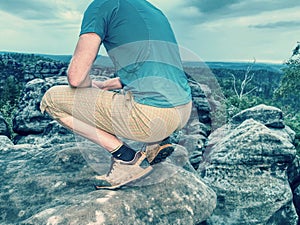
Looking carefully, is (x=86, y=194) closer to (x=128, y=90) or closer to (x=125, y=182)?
(x=125, y=182)

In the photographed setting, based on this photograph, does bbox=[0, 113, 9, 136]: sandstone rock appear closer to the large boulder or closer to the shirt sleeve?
the large boulder

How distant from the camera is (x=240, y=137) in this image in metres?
7.90

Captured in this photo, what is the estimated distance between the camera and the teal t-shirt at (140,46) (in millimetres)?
3857

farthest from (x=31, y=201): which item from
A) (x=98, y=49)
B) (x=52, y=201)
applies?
(x=98, y=49)

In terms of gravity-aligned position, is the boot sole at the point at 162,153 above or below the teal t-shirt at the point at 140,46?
below

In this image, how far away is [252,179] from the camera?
752cm

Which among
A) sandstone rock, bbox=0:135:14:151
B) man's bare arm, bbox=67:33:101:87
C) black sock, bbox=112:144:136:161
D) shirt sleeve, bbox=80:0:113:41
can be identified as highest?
shirt sleeve, bbox=80:0:113:41

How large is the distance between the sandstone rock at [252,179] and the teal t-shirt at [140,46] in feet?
12.7

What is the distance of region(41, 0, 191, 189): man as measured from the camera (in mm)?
3885

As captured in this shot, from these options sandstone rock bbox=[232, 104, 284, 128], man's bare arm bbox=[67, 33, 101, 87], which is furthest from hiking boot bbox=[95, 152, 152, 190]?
sandstone rock bbox=[232, 104, 284, 128]

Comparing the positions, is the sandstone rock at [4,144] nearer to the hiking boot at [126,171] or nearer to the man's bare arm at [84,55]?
the hiking boot at [126,171]

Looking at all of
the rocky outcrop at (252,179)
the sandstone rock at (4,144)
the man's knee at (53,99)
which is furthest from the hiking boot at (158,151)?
the rocky outcrop at (252,179)

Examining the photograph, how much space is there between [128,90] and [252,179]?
4.24 meters

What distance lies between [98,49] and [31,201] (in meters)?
1.91
